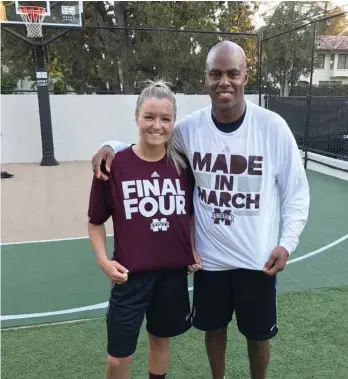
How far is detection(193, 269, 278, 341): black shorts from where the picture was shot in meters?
1.90

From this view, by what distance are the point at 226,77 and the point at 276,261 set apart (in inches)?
32.2

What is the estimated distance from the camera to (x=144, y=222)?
1788mm

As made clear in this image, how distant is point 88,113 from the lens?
10664 millimetres

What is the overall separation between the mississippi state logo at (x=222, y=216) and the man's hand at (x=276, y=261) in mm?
236

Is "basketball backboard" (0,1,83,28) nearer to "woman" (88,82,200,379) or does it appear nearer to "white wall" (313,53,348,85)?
"woman" (88,82,200,379)

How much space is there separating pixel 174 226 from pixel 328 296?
208 centimetres

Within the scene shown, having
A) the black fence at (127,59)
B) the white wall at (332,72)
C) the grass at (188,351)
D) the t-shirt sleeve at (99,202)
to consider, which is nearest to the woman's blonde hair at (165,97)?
the t-shirt sleeve at (99,202)

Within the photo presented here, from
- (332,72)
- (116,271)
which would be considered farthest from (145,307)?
(332,72)

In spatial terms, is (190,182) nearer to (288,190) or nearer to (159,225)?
(159,225)

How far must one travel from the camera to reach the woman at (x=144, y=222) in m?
1.78

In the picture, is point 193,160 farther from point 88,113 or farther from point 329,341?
point 88,113

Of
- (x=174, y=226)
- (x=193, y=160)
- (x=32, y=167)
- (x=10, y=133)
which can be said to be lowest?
(x=32, y=167)

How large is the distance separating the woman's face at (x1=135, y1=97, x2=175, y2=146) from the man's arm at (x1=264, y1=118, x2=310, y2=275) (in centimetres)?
47

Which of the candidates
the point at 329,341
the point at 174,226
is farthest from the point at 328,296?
the point at 174,226
